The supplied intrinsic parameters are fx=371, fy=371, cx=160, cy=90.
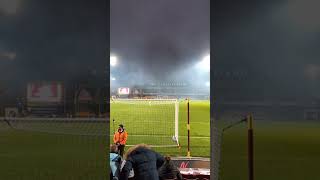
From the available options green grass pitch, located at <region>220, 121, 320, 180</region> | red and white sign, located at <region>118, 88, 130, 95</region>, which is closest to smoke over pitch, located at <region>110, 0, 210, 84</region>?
red and white sign, located at <region>118, 88, 130, 95</region>

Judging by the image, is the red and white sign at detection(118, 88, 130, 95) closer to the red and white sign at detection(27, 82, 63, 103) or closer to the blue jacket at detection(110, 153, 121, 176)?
the red and white sign at detection(27, 82, 63, 103)

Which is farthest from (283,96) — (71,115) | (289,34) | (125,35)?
(71,115)

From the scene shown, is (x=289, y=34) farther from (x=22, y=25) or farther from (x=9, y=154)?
(x=9, y=154)

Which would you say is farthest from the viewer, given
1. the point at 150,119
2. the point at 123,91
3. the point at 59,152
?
the point at 150,119

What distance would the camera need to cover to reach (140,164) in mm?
2123

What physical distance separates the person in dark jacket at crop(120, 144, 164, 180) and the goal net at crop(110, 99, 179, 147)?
2803 millimetres

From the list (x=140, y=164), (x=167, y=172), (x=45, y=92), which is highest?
(x=45, y=92)

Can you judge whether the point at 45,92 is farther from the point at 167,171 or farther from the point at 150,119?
the point at 150,119

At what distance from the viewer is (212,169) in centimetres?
243

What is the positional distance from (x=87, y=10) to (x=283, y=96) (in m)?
2.13

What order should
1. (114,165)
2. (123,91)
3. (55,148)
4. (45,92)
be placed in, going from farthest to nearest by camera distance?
(123,91), (55,148), (45,92), (114,165)

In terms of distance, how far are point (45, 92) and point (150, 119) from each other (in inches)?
124

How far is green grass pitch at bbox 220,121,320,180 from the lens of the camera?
107 inches

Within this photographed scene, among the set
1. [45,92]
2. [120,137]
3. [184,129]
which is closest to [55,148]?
[45,92]
